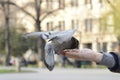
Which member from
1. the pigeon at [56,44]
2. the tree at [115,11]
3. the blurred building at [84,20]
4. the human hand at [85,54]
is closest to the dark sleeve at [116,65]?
the human hand at [85,54]

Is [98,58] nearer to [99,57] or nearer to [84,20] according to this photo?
[99,57]

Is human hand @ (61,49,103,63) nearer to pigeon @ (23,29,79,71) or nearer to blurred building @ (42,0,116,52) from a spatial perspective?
pigeon @ (23,29,79,71)

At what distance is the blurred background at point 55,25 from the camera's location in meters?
50.4

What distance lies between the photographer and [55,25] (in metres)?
78.7

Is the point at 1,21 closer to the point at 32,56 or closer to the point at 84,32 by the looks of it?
the point at 32,56

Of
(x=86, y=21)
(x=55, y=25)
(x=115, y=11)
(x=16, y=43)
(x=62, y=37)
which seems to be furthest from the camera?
(x=55, y=25)

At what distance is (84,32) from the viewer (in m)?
78.4

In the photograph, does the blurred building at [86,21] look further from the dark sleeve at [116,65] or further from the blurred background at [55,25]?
the dark sleeve at [116,65]

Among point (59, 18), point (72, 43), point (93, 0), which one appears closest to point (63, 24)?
point (59, 18)

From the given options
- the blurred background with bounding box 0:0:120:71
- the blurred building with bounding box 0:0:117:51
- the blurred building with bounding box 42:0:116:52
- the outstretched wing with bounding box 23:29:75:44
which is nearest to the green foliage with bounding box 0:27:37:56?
the blurred background with bounding box 0:0:120:71

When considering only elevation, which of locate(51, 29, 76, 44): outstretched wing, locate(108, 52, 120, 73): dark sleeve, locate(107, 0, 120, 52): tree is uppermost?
locate(107, 0, 120, 52): tree

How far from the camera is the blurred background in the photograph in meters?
50.4

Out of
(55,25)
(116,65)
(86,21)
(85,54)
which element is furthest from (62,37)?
(55,25)

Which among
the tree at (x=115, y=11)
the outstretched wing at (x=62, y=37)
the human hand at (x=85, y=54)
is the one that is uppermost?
the tree at (x=115, y=11)
